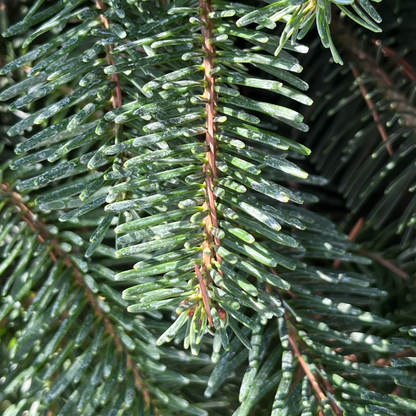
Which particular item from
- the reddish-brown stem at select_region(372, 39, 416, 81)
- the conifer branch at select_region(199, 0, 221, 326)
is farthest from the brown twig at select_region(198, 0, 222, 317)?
the reddish-brown stem at select_region(372, 39, 416, 81)

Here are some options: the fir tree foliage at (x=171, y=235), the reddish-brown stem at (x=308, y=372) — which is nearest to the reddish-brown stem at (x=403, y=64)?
the fir tree foliage at (x=171, y=235)

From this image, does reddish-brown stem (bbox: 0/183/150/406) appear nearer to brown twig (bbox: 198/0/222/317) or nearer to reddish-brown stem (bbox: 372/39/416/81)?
brown twig (bbox: 198/0/222/317)

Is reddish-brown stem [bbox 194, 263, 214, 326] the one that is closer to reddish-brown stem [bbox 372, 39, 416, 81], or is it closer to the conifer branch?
the conifer branch

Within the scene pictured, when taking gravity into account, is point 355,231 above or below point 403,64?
below

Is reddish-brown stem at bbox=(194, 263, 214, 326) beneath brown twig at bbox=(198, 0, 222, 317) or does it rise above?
beneath

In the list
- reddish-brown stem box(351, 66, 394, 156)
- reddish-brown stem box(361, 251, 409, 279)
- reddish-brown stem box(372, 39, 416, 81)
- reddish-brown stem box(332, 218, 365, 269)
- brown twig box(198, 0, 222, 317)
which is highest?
reddish-brown stem box(372, 39, 416, 81)

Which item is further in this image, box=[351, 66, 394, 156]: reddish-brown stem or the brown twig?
box=[351, 66, 394, 156]: reddish-brown stem

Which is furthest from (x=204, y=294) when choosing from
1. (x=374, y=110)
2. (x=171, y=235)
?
(x=374, y=110)

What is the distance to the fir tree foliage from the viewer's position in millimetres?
262

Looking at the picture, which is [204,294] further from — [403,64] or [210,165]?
[403,64]

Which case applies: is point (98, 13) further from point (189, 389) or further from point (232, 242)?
point (189, 389)

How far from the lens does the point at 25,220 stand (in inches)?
13.9

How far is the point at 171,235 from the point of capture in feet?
0.88

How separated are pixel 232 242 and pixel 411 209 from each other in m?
0.19
